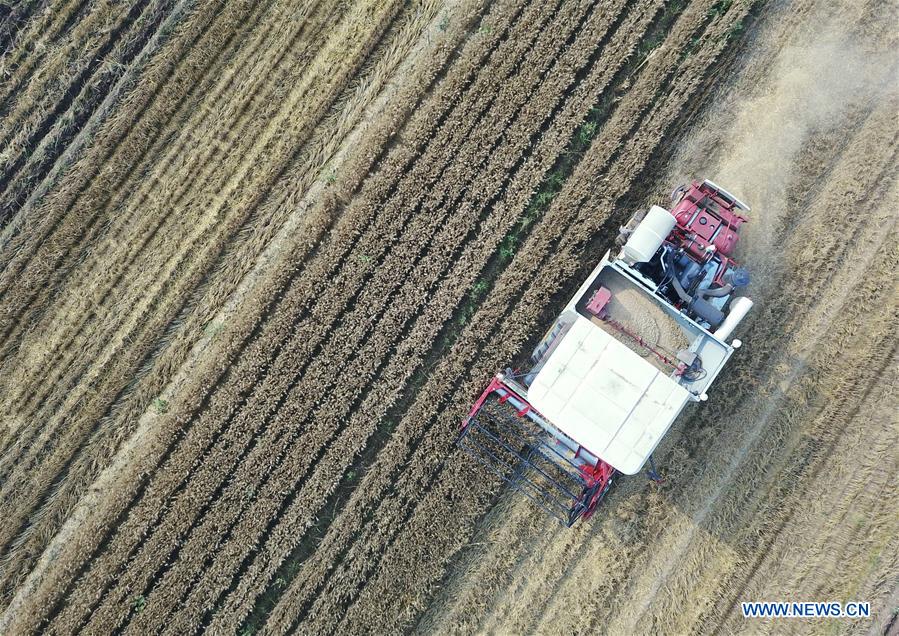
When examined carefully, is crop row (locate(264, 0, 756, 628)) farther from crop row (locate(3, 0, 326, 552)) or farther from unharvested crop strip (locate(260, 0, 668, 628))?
crop row (locate(3, 0, 326, 552))

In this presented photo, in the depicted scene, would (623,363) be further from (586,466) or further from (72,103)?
(72,103)

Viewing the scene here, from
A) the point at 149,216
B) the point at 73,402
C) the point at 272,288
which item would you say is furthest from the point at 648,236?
the point at 73,402

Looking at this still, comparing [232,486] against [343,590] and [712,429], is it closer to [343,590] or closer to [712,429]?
[343,590]

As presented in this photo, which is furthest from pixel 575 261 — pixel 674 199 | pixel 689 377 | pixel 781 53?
pixel 781 53

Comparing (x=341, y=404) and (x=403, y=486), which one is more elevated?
(x=341, y=404)

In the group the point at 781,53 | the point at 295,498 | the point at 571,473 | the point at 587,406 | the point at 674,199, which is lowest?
the point at 295,498

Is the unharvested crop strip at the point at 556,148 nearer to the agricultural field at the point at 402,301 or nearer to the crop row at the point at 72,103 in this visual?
the agricultural field at the point at 402,301

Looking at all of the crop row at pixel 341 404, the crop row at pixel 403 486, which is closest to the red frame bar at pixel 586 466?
the crop row at pixel 403 486
